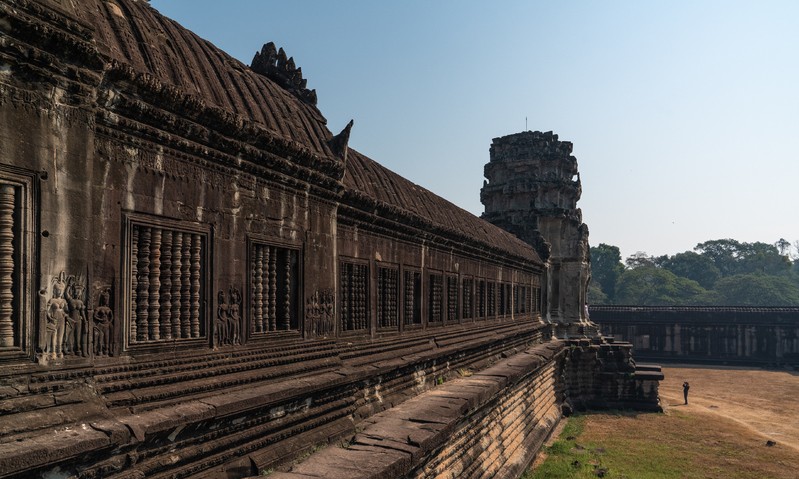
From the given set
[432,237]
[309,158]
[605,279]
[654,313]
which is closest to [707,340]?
[654,313]

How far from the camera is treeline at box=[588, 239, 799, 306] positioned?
262 feet

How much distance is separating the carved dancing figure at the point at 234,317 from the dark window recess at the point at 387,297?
11.6 feet

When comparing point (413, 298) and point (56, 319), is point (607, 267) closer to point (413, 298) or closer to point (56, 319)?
point (413, 298)

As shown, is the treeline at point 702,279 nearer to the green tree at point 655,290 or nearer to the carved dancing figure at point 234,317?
the green tree at point 655,290

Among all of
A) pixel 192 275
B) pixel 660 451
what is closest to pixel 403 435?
pixel 192 275

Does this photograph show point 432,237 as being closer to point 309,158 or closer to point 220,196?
point 309,158

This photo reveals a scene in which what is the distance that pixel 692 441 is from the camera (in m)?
17.9

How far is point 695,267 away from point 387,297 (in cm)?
10445

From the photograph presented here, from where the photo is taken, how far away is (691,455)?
16047 millimetres

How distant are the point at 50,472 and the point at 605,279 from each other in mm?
93225

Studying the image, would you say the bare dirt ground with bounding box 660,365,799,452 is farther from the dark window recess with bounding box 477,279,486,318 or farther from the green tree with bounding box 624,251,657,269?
the green tree with bounding box 624,251,657,269

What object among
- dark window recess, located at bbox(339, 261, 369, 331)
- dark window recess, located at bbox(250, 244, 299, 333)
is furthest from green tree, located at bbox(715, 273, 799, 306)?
dark window recess, located at bbox(250, 244, 299, 333)

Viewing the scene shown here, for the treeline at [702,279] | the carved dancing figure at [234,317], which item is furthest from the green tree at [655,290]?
the carved dancing figure at [234,317]

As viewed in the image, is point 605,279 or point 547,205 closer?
point 547,205
